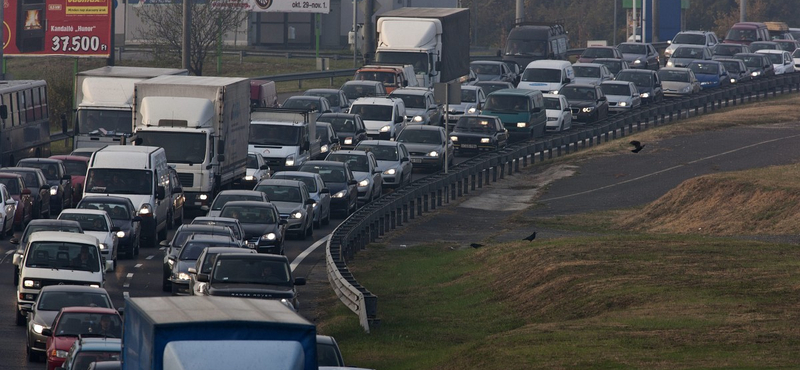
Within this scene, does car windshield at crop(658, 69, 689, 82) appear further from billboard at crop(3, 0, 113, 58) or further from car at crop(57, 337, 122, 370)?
car at crop(57, 337, 122, 370)

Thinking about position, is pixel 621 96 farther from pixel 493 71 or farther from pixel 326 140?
pixel 326 140

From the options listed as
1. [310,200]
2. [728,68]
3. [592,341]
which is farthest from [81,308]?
[728,68]

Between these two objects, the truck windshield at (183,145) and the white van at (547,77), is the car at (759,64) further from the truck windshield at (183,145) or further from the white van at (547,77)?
the truck windshield at (183,145)

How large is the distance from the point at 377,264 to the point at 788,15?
103m

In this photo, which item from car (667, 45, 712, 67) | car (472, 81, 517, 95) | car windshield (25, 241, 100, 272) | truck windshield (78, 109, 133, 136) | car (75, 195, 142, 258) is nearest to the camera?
car windshield (25, 241, 100, 272)

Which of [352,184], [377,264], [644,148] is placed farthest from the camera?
[644,148]

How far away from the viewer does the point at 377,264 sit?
32.1 m

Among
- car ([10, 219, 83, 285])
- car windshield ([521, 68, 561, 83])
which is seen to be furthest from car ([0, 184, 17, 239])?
car windshield ([521, 68, 561, 83])

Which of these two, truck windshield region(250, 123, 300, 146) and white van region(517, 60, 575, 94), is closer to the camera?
truck windshield region(250, 123, 300, 146)

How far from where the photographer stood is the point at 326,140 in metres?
46.8

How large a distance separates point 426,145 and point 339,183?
7324 millimetres

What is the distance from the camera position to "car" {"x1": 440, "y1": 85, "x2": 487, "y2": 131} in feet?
183

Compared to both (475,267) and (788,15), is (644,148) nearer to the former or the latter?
(475,267)

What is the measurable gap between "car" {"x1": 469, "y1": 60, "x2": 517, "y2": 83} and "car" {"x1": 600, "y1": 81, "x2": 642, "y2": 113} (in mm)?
6824
